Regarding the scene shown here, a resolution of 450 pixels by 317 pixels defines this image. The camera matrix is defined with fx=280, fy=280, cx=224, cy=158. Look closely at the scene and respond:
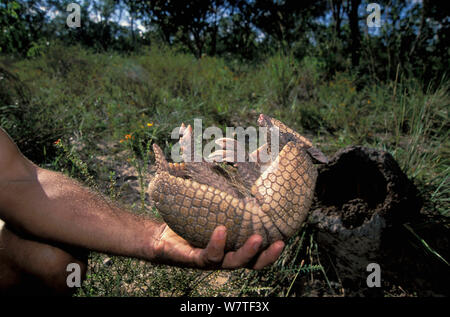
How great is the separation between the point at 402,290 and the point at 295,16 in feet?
43.4

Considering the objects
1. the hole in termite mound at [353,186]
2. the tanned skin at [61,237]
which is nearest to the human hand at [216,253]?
the tanned skin at [61,237]

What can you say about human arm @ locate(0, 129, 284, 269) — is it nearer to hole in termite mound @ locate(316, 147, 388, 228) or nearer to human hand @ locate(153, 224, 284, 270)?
human hand @ locate(153, 224, 284, 270)

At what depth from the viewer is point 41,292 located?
133 cm

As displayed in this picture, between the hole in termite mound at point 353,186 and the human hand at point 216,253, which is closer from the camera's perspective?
the human hand at point 216,253

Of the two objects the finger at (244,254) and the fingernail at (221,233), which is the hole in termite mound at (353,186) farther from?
the fingernail at (221,233)

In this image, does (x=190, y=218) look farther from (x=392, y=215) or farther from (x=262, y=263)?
(x=392, y=215)

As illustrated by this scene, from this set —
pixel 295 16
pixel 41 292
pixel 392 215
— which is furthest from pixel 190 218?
pixel 295 16

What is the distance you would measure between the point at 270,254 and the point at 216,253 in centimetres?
24

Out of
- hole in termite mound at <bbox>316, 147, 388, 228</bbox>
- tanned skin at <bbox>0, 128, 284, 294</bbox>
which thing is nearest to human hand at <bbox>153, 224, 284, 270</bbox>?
tanned skin at <bbox>0, 128, 284, 294</bbox>

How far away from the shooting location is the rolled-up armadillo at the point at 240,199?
110 centimetres

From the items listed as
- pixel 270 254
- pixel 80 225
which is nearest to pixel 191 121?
pixel 80 225

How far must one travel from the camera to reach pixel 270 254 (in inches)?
47.1

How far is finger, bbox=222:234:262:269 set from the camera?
111 centimetres

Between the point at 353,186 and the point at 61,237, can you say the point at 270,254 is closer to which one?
the point at 61,237
